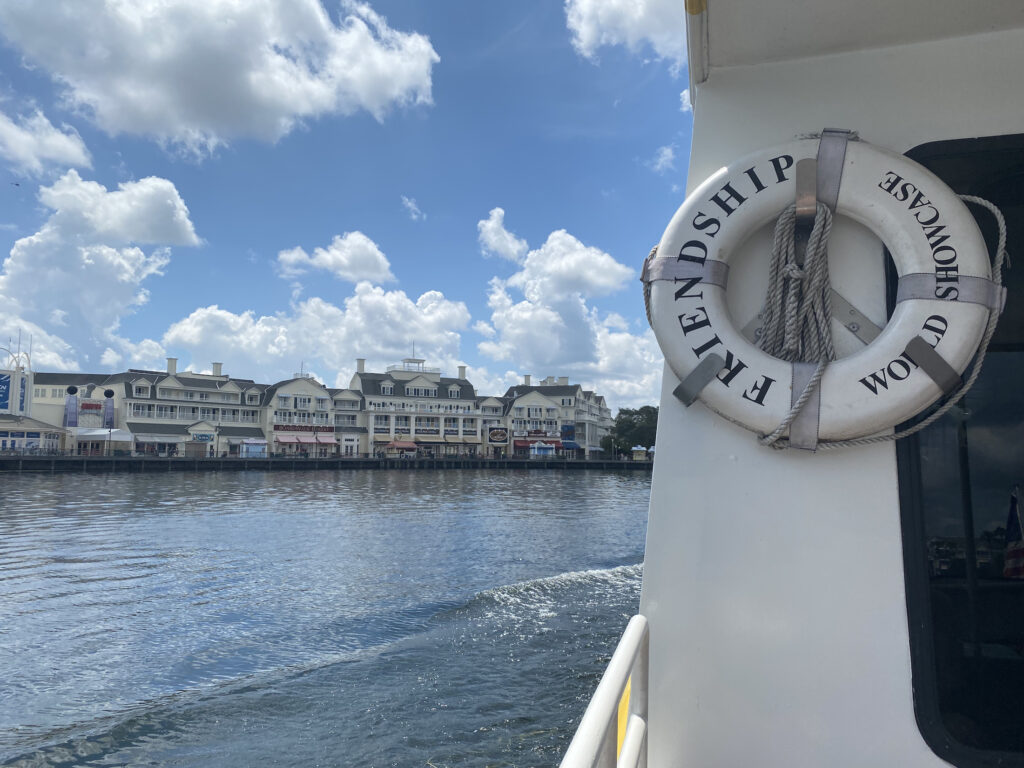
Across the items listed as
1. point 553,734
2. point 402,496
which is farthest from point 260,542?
point 402,496

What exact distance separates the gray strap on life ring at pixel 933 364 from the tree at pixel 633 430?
66.1m

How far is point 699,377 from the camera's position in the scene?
188cm

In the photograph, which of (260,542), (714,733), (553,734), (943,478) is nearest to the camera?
(714,733)

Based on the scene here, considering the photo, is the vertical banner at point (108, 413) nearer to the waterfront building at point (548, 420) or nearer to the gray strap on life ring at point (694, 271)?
the waterfront building at point (548, 420)

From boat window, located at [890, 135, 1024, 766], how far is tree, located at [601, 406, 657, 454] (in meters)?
65.7

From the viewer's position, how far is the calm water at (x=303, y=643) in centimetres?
491

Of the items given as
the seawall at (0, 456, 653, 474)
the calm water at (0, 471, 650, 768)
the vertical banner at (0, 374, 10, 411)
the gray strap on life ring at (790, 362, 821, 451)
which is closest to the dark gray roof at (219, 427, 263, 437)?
the seawall at (0, 456, 653, 474)

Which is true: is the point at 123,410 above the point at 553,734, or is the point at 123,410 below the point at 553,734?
above

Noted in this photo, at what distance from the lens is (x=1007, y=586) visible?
2.01m

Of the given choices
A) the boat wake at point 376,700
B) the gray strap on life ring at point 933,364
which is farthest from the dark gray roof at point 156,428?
the gray strap on life ring at point 933,364

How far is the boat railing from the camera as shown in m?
1.06

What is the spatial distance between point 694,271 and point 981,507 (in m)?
1.04

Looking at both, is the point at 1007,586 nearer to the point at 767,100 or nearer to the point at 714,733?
the point at 714,733

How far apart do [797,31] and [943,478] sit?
4.28 ft
